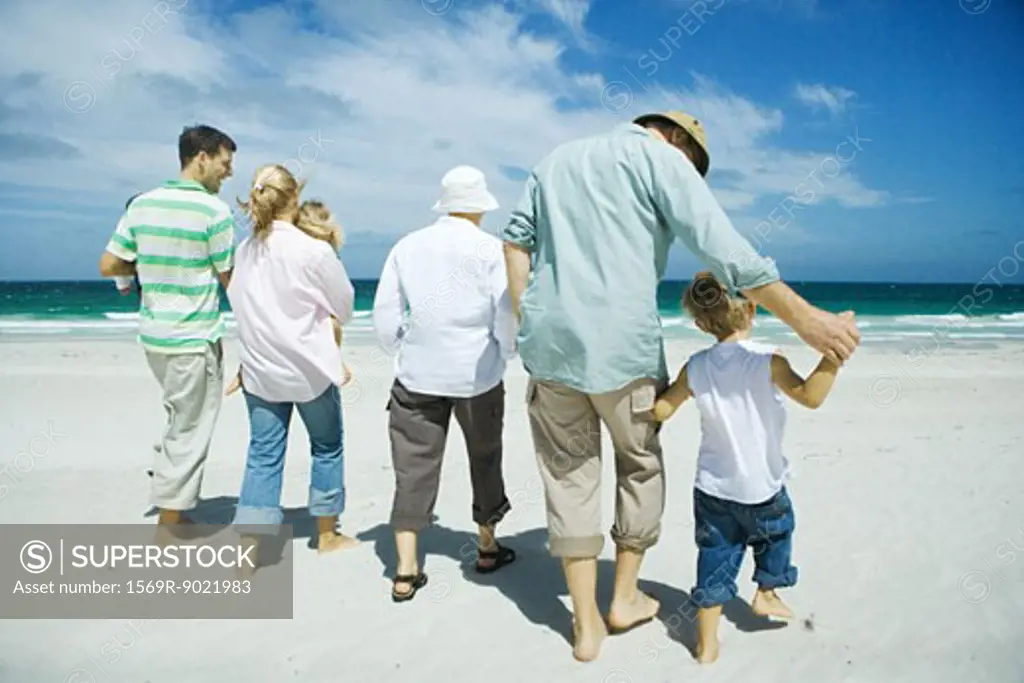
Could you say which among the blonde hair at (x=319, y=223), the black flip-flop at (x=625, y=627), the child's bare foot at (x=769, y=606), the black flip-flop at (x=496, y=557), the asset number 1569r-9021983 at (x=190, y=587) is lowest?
the asset number 1569r-9021983 at (x=190, y=587)

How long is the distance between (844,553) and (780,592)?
61 centimetres

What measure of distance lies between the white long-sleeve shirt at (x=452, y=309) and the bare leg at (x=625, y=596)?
934mm

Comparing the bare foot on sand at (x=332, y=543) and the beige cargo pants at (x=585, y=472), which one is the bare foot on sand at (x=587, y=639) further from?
the bare foot on sand at (x=332, y=543)

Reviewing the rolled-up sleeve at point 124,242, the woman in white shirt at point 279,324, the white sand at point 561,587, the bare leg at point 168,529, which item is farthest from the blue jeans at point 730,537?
the rolled-up sleeve at point 124,242

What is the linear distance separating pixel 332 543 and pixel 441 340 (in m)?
1.36

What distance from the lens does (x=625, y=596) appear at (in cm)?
273

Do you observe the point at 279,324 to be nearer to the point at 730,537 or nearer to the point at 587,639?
the point at 587,639

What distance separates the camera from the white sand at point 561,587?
101 inches

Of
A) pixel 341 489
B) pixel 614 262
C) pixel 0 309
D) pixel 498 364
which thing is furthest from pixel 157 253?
pixel 0 309

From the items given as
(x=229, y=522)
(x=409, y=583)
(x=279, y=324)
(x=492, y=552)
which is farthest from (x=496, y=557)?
(x=229, y=522)

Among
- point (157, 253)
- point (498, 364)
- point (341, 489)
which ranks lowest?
point (341, 489)

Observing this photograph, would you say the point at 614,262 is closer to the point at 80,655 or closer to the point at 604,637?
the point at 604,637

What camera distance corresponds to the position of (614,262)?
2350 millimetres

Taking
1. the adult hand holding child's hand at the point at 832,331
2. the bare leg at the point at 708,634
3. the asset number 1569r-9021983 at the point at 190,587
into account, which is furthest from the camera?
the asset number 1569r-9021983 at the point at 190,587
